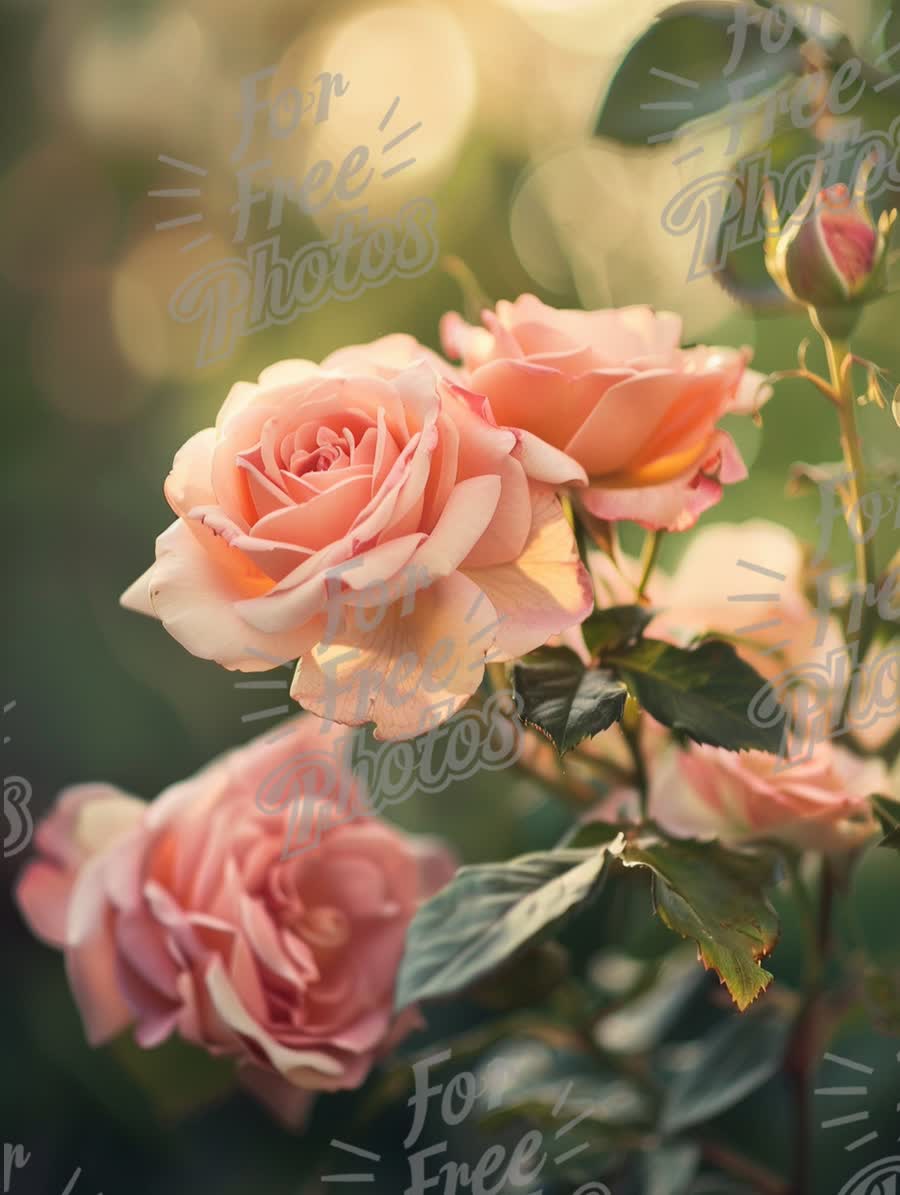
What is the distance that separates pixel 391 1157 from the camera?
554mm

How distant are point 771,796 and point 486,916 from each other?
0.10m

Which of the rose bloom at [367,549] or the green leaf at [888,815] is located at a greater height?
the rose bloom at [367,549]

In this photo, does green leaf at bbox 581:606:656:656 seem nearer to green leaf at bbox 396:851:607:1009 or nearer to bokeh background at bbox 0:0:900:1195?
green leaf at bbox 396:851:607:1009

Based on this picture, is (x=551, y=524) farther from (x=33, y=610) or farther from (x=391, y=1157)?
(x=33, y=610)

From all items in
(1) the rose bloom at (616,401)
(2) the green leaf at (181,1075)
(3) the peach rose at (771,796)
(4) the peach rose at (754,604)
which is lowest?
(2) the green leaf at (181,1075)

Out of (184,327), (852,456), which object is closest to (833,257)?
(852,456)

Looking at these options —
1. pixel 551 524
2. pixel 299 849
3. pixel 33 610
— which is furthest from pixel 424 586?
pixel 33 610

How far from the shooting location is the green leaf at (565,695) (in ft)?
1.00

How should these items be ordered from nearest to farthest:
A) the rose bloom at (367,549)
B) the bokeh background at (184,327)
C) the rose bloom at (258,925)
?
the rose bloom at (367,549), the rose bloom at (258,925), the bokeh background at (184,327)

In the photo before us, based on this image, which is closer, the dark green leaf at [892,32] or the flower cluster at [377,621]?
the flower cluster at [377,621]

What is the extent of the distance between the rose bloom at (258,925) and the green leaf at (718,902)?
120mm

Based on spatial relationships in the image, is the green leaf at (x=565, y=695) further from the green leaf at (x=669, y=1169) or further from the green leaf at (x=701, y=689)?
the green leaf at (x=669, y=1169)

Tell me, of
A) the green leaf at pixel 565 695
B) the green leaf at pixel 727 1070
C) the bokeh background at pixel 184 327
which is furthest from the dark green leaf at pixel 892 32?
the green leaf at pixel 727 1070

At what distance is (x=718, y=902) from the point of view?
1.04 ft
